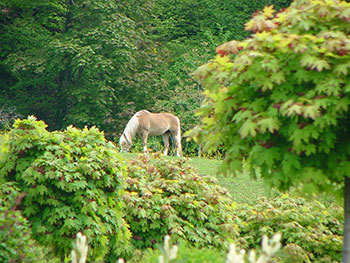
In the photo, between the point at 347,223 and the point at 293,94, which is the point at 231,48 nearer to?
the point at 293,94

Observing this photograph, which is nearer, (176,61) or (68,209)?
(68,209)

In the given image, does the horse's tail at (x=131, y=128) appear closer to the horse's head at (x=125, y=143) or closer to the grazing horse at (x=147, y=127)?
the grazing horse at (x=147, y=127)

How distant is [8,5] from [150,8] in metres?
7.40

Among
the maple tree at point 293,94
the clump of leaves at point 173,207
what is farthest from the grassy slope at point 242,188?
the maple tree at point 293,94

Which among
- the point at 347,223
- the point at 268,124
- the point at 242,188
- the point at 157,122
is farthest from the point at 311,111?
the point at 157,122

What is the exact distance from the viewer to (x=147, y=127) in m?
18.4

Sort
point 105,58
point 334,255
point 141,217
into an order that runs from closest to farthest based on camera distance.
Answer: point 141,217 < point 334,255 < point 105,58

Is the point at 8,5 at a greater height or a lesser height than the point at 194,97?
greater

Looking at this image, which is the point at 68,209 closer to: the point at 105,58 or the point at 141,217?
the point at 141,217

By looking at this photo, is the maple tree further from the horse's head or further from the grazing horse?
the grazing horse

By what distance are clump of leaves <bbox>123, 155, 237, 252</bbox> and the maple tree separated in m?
2.58

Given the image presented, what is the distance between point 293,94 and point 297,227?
4236 millimetres

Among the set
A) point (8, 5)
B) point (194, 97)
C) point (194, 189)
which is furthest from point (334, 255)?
point (8, 5)

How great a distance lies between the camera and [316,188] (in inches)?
194
